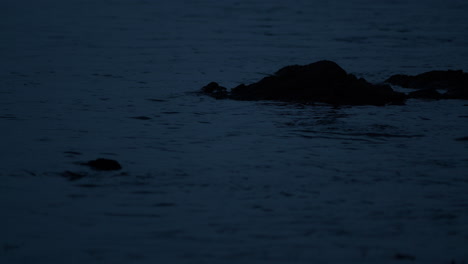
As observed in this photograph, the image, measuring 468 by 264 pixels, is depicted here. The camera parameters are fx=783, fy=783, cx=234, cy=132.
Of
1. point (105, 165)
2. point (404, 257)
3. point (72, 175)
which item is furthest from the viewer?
point (105, 165)

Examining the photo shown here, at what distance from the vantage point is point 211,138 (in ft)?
39.3

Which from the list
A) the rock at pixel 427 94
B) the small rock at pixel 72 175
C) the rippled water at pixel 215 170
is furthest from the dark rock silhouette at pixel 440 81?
the small rock at pixel 72 175

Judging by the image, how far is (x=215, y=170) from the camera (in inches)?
389

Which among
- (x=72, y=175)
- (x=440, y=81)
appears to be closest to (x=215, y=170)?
(x=72, y=175)

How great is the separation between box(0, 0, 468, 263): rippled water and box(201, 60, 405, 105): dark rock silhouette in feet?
1.80

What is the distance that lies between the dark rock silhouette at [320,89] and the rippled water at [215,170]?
547 millimetres

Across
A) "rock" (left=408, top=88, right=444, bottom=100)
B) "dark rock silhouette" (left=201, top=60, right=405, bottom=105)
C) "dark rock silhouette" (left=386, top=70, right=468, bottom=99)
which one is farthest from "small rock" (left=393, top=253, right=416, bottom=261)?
"dark rock silhouette" (left=386, top=70, right=468, bottom=99)

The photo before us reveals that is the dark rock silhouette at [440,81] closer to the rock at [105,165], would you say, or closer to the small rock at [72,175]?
the rock at [105,165]

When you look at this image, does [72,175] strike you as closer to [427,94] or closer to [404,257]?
[404,257]

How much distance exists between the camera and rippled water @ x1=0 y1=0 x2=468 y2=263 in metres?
7.25

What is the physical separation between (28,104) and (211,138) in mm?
4724

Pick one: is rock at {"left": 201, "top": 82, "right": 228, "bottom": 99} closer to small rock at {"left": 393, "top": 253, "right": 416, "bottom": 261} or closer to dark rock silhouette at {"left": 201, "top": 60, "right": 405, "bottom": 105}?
dark rock silhouette at {"left": 201, "top": 60, "right": 405, "bottom": 105}

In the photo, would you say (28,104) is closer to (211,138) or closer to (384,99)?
(211,138)

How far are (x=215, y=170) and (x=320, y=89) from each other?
5.88 m
